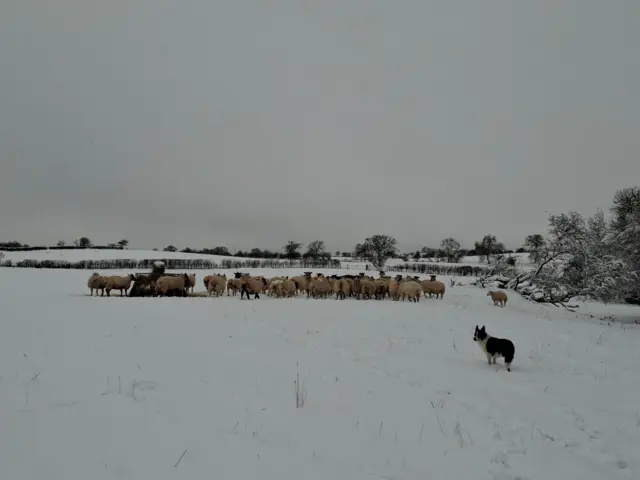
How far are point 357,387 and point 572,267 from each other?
24.1 meters

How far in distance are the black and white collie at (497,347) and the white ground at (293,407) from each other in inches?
11.5

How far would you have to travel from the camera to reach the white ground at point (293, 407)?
3824mm

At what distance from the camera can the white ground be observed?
151 inches

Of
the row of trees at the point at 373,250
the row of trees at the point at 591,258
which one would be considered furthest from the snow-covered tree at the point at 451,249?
the row of trees at the point at 591,258

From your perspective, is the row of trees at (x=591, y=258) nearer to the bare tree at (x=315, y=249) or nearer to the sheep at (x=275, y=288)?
the sheep at (x=275, y=288)

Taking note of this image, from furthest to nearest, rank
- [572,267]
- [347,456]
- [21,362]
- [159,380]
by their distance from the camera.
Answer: [572,267]
[21,362]
[159,380]
[347,456]

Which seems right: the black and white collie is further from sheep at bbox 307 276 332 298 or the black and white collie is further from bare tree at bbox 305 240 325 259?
bare tree at bbox 305 240 325 259


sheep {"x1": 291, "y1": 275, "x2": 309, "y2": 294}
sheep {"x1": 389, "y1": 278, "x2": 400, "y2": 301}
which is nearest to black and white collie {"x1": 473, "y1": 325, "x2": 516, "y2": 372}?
sheep {"x1": 389, "y1": 278, "x2": 400, "y2": 301}

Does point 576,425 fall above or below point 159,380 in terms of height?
below

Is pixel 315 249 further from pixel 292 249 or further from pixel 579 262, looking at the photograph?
pixel 579 262

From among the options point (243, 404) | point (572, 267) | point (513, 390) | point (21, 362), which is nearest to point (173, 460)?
point (243, 404)

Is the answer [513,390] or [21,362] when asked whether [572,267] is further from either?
[21,362]

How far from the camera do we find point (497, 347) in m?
8.50

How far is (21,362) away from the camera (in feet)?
20.6
